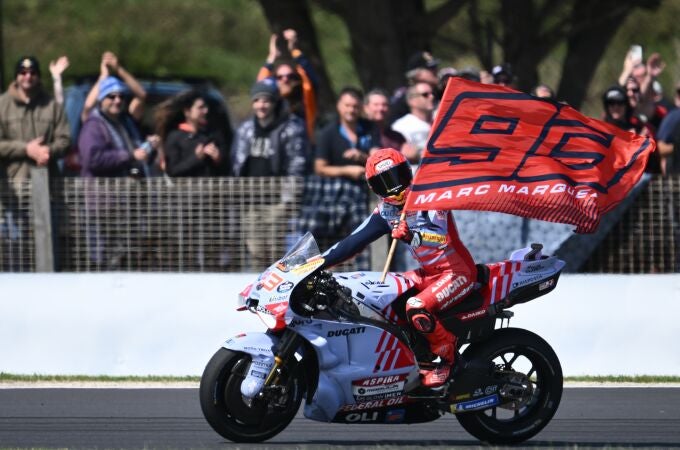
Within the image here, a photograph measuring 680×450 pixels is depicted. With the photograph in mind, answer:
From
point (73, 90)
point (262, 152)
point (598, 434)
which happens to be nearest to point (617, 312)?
point (598, 434)

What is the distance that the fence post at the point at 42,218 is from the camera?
1210 cm

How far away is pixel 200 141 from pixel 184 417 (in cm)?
427

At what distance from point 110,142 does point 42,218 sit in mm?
1094

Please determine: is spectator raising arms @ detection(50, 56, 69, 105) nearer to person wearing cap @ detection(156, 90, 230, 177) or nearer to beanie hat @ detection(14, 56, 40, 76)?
beanie hat @ detection(14, 56, 40, 76)

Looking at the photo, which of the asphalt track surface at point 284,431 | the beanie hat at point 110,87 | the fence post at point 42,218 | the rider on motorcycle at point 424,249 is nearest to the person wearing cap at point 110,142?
the beanie hat at point 110,87

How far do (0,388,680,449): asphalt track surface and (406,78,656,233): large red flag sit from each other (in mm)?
1327

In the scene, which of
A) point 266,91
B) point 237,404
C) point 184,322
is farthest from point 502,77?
point 237,404

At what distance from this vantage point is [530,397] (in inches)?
329

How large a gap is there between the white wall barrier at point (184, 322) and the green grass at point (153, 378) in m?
0.05

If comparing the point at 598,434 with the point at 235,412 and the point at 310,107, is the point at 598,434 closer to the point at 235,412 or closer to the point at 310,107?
the point at 235,412

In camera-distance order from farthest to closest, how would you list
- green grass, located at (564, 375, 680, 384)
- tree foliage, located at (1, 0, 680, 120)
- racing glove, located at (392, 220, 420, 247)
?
tree foliage, located at (1, 0, 680, 120), green grass, located at (564, 375, 680, 384), racing glove, located at (392, 220, 420, 247)

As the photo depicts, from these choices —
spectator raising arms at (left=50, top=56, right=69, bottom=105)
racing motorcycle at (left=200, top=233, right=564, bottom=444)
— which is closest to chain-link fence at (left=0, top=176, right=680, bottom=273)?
spectator raising arms at (left=50, top=56, right=69, bottom=105)

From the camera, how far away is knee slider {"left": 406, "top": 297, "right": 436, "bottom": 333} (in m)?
8.09

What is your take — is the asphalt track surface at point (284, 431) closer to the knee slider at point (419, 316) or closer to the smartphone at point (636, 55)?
the knee slider at point (419, 316)
